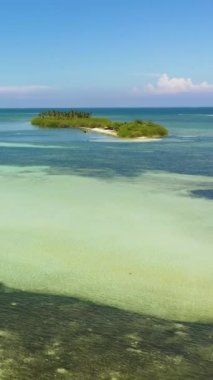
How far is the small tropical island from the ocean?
29.8 meters

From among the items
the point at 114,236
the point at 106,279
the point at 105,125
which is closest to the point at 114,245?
the point at 114,236

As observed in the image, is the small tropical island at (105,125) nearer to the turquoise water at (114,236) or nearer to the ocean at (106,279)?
the turquoise water at (114,236)

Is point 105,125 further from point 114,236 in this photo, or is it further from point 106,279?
point 106,279

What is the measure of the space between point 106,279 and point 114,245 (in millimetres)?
2333

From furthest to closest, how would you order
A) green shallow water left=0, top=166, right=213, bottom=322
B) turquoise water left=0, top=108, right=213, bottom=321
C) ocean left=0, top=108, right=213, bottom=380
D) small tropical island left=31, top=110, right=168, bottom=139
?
1. small tropical island left=31, top=110, right=168, bottom=139
2. turquoise water left=0, top=108, right=213, bottom=321
3. green shallow water left=0, top=166, right=213, bottom=322
4. ocean left=0, top=108, right=213, bottom=380

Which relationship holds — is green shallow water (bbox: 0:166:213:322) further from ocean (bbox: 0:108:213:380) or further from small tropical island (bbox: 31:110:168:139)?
small tropical island (bbox: 31:110:168:139)

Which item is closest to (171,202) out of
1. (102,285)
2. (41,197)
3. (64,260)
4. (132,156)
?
(41,197)

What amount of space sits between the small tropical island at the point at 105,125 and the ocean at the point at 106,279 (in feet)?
97.9

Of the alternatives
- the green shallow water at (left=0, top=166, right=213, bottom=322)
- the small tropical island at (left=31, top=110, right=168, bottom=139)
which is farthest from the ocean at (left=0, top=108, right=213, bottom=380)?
the small tropical island at (left=31, top=110, right=168, bottom=139)

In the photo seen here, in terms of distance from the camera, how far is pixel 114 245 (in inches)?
473

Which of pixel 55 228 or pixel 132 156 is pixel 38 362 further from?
pixel 132 156

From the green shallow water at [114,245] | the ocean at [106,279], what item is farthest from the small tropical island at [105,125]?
the green shallow water at [114,245]

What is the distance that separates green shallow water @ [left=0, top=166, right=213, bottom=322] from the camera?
29.6 feet

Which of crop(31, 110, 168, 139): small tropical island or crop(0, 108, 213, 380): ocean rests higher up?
crop(31, 110, 168, 139): small tropical island
